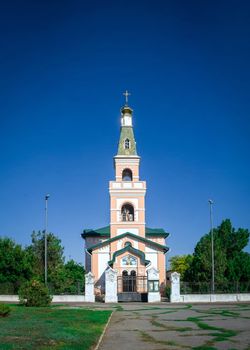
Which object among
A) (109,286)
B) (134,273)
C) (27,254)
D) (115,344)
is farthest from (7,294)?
(115,344)

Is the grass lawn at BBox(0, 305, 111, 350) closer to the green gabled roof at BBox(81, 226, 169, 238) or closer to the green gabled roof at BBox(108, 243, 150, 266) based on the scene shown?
the green gabled roof at BBox(108, 243, 150, 266)

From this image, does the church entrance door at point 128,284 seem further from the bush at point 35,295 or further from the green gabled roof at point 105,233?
the bush at point 35,295

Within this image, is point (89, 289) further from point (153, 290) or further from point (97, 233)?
point (97, 233)

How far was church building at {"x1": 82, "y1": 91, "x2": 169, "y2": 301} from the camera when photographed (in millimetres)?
45406

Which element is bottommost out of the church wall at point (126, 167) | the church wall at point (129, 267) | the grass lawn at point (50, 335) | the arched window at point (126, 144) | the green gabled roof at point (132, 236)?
the grass lawn at point (50, 335)

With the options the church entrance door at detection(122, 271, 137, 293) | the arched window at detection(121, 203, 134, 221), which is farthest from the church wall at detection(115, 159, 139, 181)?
the church entrance door at detection(122, 271, 137, 293)

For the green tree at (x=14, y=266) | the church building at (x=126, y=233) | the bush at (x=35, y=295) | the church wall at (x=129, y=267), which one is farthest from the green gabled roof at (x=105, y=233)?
the bush at (x=35, y=295)

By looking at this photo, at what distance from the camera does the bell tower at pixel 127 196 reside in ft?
161

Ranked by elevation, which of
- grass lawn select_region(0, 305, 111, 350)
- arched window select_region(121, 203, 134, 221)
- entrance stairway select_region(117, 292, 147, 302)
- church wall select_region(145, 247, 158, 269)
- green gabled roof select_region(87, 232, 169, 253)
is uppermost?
arched window select_region(121, 203, 134, 221)

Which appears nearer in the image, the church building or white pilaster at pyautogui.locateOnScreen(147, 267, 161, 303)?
white pilaster at pyautogui.locateOnScreen(147, 267, 161, 303)

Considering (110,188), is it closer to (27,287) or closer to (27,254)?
(27,254)

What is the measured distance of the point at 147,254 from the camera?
48.0 metres

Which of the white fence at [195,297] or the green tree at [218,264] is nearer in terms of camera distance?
the white fence at [195,297]

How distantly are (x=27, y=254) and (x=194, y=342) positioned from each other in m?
33.5
